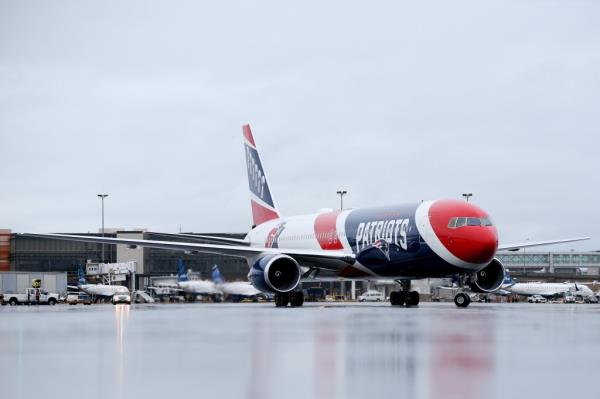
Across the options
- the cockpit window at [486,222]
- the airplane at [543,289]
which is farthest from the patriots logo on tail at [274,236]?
the airplane at [543,289]

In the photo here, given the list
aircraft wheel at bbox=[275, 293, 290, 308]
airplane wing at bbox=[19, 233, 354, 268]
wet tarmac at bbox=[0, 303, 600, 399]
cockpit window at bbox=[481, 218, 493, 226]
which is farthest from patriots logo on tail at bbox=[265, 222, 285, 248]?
wet tarmac at bbox=[0, 303, 600, 399]

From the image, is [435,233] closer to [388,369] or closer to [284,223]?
[284,223]

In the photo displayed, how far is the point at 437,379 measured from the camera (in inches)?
380

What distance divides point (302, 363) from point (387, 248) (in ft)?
80.5

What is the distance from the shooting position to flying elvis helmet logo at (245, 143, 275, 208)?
2013 inches

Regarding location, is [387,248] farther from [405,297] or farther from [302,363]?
[302,363]

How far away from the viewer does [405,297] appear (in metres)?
38.2

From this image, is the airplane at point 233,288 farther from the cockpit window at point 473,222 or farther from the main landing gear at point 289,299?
the cockpit window at point 473,222

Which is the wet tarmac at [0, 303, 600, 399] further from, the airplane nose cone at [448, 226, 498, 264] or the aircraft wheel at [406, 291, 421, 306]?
the aircraft wheel at [406, 291, 421, 306]

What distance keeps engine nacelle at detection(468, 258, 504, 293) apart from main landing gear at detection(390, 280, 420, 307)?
2682 millimetres

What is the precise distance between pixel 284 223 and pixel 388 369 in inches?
1419

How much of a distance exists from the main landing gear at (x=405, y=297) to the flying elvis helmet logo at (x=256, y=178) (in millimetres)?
13645

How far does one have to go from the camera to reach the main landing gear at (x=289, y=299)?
38844 millimetres

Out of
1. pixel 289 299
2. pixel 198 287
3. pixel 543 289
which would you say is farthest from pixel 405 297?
pixel 543 289
